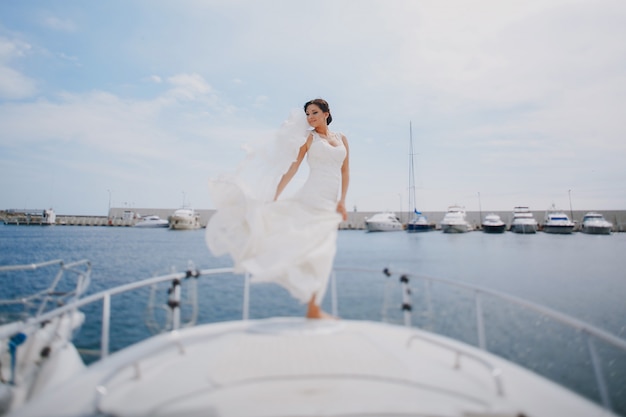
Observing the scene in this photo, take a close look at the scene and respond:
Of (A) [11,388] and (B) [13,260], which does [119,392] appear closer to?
(A) [11,388]

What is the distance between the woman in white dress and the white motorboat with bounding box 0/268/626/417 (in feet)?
1.45

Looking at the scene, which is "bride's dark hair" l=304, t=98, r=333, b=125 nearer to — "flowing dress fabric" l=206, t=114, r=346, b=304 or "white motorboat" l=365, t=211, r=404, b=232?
"flowing dress fabric" l=206, t=114, r=346, b=304

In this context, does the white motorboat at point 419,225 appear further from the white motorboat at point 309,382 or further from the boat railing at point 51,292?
the white motorboat at point 309,382

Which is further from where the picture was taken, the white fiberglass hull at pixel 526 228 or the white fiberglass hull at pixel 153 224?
the white fiberglass hull at pixel 153 224

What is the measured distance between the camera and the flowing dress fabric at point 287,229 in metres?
2.61

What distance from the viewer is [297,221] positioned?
281cm

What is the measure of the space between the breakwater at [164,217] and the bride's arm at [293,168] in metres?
71.3

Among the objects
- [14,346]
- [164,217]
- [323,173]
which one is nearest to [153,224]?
[164,217]

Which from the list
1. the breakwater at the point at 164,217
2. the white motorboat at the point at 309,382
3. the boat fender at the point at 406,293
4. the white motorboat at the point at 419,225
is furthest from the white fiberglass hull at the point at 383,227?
the white motorboat at the point at 309,382

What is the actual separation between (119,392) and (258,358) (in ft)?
2.17

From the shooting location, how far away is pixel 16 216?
88.7 meters

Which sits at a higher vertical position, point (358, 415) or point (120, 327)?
point (358, 415)

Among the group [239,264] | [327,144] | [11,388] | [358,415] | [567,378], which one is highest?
[327,144]

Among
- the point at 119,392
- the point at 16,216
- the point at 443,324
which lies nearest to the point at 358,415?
the point at 119,392
